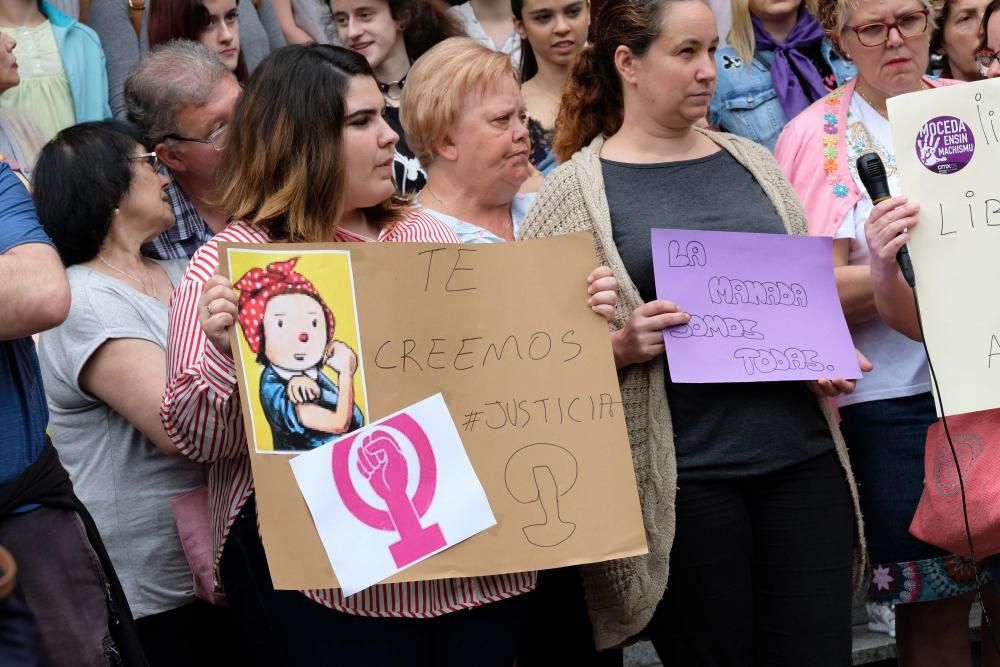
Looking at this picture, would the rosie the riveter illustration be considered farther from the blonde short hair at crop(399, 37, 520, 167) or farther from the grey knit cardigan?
the blonde short hair at crop(399, 37, 520, 167)

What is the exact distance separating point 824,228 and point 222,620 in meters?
1.86

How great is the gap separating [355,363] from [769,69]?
2.92 meters

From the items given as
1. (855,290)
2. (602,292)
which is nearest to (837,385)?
(855,290)

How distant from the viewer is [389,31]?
5016 mm

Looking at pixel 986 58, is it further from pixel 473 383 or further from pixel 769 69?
pixel 473 383

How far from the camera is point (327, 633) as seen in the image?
8.26 feet

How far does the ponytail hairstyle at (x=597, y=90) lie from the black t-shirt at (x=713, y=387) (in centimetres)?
28

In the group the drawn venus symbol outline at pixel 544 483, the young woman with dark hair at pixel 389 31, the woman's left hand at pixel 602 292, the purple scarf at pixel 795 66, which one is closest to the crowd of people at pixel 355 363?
the woman's left hand at pixel 602 292

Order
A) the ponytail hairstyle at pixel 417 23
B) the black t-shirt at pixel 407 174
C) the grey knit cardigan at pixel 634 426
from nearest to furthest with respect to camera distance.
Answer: the grey knit cardigan at pixel 634 426
the black t-shirt at pixel 407 174
the ponytail hairstyle at pixel 417 23

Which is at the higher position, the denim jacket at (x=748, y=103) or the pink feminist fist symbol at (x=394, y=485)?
the denim jacket at (x=748, y=103)

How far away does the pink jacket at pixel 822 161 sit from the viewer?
335 cm

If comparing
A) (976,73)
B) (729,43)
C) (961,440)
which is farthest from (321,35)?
(961,440)

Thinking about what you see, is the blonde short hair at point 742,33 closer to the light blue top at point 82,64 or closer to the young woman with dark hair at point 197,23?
the young woman with dark hair at point 197,23

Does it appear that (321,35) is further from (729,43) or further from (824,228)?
(824,228)
